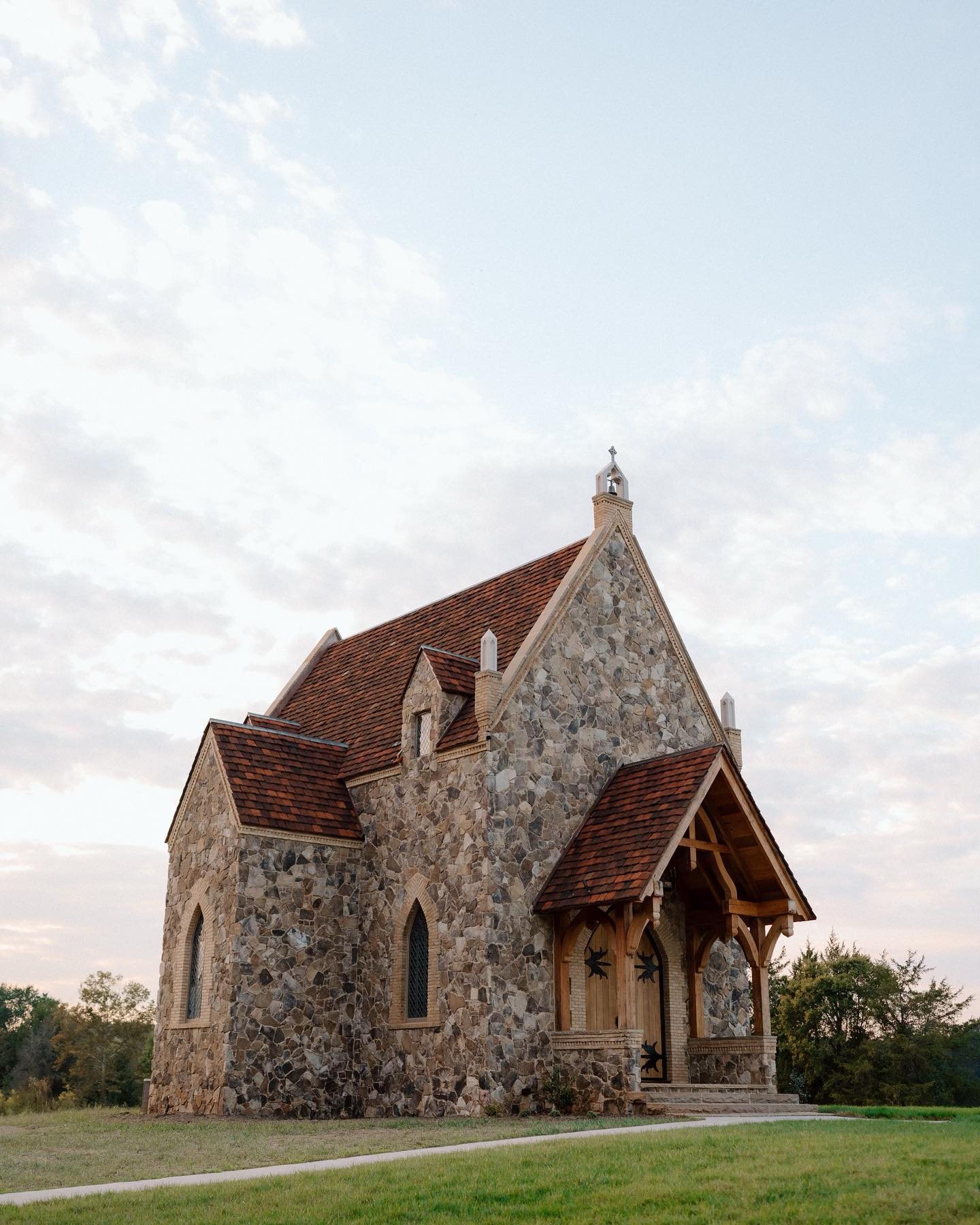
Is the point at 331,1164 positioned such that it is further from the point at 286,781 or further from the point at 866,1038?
the point at 866,1038

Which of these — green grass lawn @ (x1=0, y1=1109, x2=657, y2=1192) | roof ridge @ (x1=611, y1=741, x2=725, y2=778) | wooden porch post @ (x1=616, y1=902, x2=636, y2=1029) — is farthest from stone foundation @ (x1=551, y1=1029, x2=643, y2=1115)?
roof ridge @ (x1=611, y1=741, x2=725, y2=778)

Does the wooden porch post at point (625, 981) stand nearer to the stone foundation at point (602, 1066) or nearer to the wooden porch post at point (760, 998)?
the stone foundation at point (602, 1066)

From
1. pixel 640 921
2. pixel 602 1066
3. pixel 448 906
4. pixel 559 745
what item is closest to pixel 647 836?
pixel 640 921

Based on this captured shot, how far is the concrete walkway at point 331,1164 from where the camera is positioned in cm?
1155

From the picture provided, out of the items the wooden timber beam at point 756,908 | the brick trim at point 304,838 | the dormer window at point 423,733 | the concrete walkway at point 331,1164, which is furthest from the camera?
the brick trim at point 304,838

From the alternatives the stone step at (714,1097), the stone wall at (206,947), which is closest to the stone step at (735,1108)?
the stone step at (714,1097)

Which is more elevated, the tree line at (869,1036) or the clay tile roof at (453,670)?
the clay tile roof at (453,670)

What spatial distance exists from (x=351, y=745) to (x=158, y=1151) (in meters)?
12.3

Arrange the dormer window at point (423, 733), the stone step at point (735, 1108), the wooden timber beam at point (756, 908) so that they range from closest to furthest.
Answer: the stone step at point (735, 1108) → the wooden timber beam at point (756, 908) → the dormer window at point (423, 733)

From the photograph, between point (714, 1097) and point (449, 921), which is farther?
point (449, 921)

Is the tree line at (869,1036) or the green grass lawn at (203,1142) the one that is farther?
the tree line at (869,1036)

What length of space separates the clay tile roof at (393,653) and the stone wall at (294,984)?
8.00 ft

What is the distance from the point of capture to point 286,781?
2500 cm

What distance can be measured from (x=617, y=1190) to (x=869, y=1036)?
28735mm
